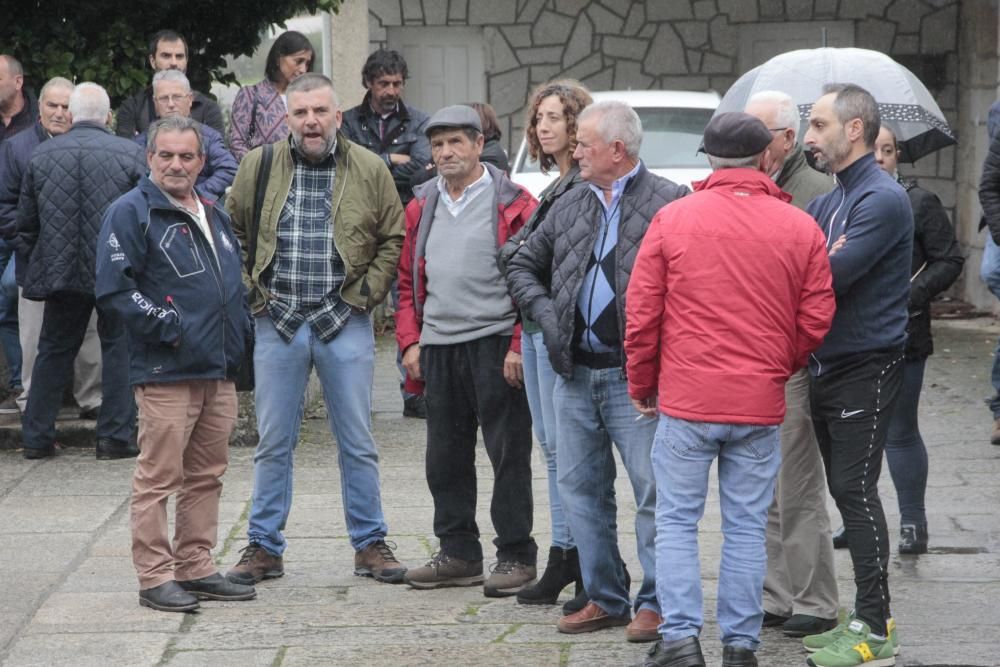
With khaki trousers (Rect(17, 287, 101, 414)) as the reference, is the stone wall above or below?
above

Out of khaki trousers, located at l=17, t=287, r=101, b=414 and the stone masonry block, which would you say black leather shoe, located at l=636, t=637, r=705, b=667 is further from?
the stone masonry block

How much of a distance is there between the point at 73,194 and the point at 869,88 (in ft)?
13.4

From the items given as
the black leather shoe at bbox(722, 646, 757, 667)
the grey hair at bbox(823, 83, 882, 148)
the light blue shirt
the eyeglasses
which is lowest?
the black leather shoe at bbox(722, 646, 757, 667)

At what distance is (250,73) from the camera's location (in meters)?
12.6

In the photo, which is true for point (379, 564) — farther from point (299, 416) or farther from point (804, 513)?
point (804, 513)

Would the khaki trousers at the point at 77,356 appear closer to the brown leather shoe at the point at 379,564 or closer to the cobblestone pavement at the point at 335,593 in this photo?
the cobblestone pavement at the point at 335,593

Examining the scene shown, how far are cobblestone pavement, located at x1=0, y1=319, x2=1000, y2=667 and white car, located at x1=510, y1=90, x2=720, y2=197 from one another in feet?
13.0

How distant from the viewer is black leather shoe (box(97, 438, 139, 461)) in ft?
28.4

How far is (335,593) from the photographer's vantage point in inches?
245

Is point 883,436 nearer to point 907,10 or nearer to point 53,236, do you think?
point 53,236

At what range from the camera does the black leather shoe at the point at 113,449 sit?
866 centimetres

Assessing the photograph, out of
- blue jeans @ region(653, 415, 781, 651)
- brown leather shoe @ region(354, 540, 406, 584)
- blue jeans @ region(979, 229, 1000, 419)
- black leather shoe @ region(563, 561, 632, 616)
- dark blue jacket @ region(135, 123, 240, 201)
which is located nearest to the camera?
blue jeans @ region(653, 415, 781, 651)

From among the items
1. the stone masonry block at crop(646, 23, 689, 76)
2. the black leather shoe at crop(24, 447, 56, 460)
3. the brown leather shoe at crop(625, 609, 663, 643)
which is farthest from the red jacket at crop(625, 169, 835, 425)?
the stone masonry block at crop(646, 23, 689, 76)

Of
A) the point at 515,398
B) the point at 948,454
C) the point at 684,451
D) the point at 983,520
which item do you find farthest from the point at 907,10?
the point at 684,451
